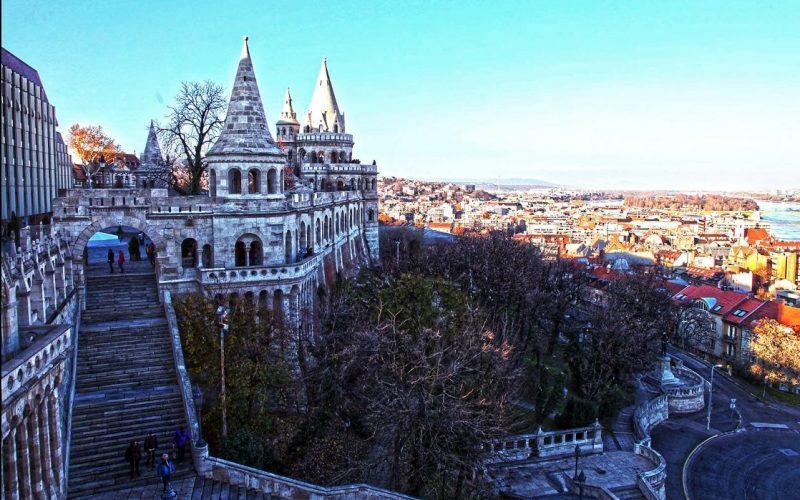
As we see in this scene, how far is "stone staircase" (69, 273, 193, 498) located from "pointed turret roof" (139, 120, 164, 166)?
19459 millimetres

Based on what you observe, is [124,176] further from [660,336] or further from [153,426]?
[660,336]

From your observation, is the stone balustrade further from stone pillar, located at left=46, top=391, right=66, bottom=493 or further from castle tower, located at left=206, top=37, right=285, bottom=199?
stone pillar, located at left=46, top=391, right=66, bottom=493

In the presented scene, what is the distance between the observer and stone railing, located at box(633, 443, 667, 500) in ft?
87.7

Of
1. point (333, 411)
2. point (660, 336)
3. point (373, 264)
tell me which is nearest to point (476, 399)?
point (333, 411)

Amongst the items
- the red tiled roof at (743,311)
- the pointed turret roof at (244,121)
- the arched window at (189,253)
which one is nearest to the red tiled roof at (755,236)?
the red tiled roof at (743,311)

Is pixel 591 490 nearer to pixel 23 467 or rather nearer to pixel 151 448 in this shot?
pixel 151 448

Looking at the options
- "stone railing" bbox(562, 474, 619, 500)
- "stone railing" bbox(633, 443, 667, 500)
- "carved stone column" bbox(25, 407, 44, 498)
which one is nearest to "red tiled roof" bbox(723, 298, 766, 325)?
"stone railing" bbox(633, 443, 667, 500)

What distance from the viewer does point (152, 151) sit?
46.3 m

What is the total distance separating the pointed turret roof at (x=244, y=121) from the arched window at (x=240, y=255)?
4.32 meters

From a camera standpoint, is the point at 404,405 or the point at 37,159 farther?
the point at 37,159

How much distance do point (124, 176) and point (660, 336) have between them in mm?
44314

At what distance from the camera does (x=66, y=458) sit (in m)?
18.6

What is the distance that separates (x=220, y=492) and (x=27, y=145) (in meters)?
35.8

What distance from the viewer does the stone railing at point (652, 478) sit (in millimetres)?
26731
